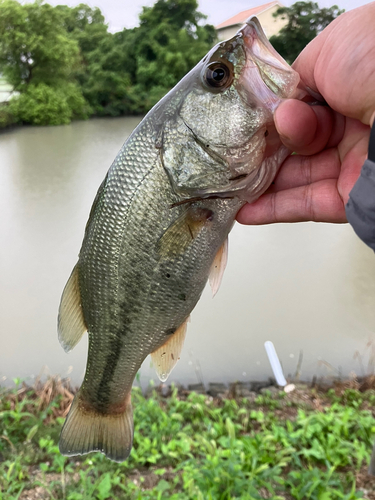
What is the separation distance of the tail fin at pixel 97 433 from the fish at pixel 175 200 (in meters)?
0.02

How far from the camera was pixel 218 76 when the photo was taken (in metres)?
0.64

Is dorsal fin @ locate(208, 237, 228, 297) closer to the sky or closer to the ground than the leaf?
closer to the sky

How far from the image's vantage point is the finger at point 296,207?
86cm

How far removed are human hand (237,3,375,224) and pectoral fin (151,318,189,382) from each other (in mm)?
371

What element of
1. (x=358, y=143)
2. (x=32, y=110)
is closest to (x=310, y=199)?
(x=358, y=143)

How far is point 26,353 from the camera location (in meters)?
2.12

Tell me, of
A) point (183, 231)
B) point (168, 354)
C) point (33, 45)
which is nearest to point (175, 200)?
point (183, 231)

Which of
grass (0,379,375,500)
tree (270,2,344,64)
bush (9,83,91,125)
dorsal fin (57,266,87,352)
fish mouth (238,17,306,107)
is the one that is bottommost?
grass (0,379,375,500)

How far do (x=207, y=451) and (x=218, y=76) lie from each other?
5.10ft

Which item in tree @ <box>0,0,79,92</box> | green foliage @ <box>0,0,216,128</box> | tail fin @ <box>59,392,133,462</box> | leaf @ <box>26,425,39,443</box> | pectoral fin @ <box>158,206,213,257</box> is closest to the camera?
pectoral fin @ <box>158,206,213,257</box>

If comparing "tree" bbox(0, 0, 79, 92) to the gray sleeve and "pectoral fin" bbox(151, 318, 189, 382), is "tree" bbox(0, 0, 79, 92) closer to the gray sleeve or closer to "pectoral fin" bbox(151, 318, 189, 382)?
"pectoral fin" bbox(151, 318, 189, 382)

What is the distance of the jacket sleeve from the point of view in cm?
57

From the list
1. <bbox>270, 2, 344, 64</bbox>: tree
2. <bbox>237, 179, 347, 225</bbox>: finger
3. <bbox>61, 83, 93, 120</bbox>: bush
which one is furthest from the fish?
<bbox>61, 83, 93, 120</bbox>: bush

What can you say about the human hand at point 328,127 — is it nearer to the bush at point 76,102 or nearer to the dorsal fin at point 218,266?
the dorsal fin at point 218,266
